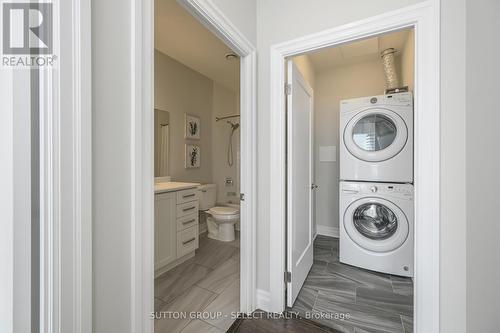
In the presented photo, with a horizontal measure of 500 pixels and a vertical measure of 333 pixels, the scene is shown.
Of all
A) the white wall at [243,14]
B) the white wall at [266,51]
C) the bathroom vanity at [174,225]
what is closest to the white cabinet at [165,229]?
the bathroom vanity at [174,225]

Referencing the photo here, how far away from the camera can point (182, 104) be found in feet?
10.3

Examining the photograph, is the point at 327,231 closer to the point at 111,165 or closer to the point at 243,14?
the point at 243,14

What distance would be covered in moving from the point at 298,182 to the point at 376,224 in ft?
3.94

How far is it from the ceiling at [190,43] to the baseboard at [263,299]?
2.39 m

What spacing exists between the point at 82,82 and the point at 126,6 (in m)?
0.37

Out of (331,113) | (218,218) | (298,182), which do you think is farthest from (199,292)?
(331,113)

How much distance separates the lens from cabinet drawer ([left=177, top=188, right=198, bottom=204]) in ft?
7.54

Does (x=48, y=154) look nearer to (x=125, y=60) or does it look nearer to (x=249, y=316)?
(x=125, y=60)

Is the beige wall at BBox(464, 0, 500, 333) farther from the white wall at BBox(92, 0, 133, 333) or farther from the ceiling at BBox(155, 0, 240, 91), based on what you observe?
the ceiling at BBox(155, 0, 240, 91)

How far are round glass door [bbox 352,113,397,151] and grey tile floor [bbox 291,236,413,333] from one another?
1378 millimetres

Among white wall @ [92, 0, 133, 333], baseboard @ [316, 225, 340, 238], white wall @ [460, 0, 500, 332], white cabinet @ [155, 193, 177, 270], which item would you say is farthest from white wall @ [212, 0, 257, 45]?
baseboard @ [316, 225, 340, 238]

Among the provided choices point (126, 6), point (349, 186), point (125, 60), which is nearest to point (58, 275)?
point (125, 60)

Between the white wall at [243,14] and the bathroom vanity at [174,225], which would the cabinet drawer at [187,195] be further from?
the white wall at [243,14]

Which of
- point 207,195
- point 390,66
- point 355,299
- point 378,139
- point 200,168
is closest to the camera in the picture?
point 355,299
